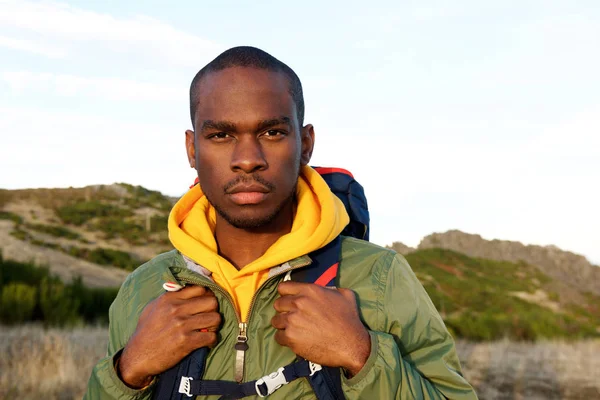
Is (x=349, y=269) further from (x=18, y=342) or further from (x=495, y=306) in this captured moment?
(x=495, y=306)

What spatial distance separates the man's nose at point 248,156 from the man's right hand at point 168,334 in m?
0.44

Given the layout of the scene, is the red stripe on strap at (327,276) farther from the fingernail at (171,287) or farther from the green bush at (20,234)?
the green bush at (20,234)

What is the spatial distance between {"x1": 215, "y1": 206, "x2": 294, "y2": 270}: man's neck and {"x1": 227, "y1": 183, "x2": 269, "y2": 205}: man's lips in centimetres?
21

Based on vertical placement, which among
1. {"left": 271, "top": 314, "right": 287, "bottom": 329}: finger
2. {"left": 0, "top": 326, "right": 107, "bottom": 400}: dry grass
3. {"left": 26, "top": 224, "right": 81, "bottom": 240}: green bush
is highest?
{"left": 271, "top": 314, "right": 287, "bottom": 329}: finger

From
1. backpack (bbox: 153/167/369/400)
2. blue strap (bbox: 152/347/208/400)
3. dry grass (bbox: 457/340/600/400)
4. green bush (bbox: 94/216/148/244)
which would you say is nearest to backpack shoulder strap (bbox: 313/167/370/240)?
backpack (bbox: 153/167/369/400)

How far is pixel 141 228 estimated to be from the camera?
33.8 metres

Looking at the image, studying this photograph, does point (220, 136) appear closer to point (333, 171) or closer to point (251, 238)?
point (251, 238)

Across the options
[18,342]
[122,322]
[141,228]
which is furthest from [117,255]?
[122,322]

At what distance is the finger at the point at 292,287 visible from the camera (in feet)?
6.10

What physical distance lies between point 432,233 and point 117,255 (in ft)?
46.2

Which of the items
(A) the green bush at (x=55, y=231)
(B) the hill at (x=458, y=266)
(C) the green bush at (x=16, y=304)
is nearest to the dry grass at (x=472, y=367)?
(C) the green bush at (x=16, y=304)

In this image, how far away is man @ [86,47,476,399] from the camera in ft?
5.89

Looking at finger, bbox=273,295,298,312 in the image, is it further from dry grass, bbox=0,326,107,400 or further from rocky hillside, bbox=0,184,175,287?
rocky hillside, bbox=0,184,175,287

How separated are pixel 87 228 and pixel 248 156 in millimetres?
32789
